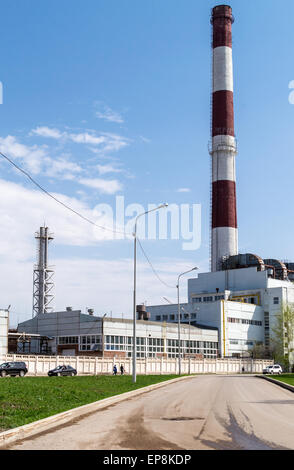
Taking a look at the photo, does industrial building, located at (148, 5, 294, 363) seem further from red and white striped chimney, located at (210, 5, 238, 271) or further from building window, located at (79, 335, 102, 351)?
building window, located at (79, 335, 102, 351)

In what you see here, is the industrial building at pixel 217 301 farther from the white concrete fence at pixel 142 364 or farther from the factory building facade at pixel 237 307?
the white concrete fence at pixel 142 364

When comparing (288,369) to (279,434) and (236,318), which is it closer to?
(236,318)

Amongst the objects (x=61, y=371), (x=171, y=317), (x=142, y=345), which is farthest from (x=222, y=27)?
(x=61, y=371)

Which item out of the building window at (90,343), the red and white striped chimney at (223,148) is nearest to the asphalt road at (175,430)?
the building window at (90,343)

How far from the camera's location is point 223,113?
95.7 m

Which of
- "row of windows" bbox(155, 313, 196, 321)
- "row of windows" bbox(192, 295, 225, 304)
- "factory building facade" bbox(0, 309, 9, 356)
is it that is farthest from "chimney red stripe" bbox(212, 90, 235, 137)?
"factory building facade" bbox(0, 309, 9, 356)

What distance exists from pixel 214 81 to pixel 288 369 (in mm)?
49602

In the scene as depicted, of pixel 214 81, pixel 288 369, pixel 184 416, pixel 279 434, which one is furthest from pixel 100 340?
pixel 279 434

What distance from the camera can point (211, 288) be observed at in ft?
356

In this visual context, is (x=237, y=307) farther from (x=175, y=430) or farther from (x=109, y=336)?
(x=175, y=430)

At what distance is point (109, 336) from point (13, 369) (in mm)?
29654

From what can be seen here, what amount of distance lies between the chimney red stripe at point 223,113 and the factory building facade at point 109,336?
33360mm

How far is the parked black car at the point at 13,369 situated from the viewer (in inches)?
1797

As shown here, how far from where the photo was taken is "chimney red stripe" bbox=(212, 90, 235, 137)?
3775 inches
